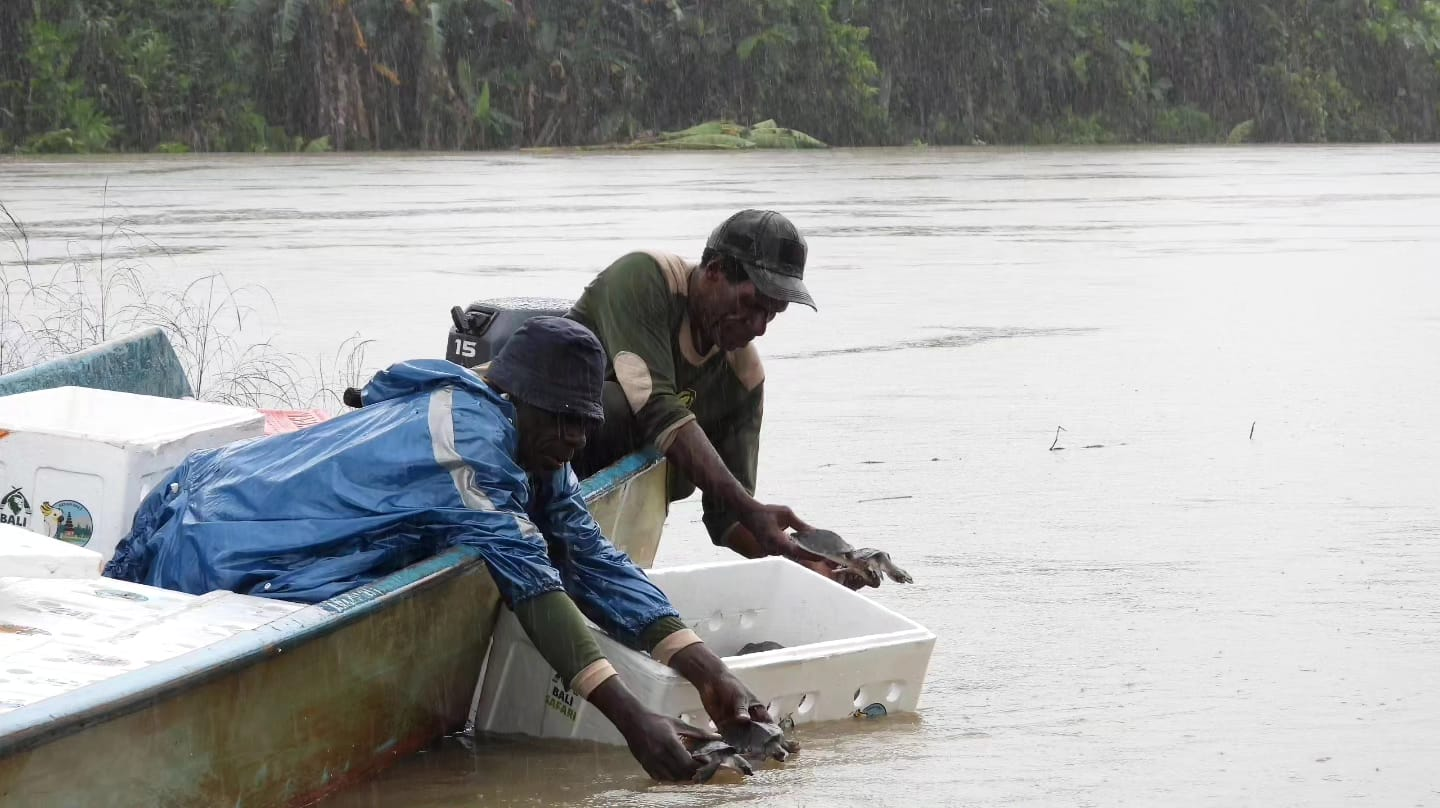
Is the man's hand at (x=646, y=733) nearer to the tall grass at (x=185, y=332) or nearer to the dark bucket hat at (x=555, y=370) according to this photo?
the dark bucket hat at (x=555, y=370)

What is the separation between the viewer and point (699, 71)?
41.9 meters

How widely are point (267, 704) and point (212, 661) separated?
0.95ft

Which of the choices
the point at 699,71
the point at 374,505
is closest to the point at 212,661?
the point at 374,505

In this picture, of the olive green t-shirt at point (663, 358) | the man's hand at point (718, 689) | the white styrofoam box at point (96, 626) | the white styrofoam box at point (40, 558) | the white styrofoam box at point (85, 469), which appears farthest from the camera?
the olive green t-shirt at point (663, 358)

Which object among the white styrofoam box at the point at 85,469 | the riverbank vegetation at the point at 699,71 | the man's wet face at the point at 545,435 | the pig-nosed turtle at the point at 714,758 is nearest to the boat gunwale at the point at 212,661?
the man's wet face at the point at 545,435

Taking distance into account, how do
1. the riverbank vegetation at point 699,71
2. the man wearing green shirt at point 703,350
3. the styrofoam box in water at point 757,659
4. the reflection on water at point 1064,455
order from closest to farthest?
the styrofoam box in water at point 757,659 < the reflection on water at point 1064,455 < the man wearing green shirt at point 703,350 < the riverbank vegetation at point 699,71

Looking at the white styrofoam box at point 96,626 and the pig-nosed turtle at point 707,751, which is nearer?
the white styrofoam box at point 96,626

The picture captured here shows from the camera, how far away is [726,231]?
548 cm

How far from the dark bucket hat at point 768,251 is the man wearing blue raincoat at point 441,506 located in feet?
3.89

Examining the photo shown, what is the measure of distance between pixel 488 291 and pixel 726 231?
8032 millimetres

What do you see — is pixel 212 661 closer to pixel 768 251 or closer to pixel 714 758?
pixel 714 758

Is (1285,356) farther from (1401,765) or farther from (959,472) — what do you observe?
(1401,765)

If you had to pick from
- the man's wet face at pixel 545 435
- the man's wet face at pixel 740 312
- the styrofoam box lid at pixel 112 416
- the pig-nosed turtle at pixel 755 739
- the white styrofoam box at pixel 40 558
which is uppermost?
the man's wet face at pixel 740 312

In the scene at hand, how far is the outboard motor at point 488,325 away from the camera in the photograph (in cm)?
657
